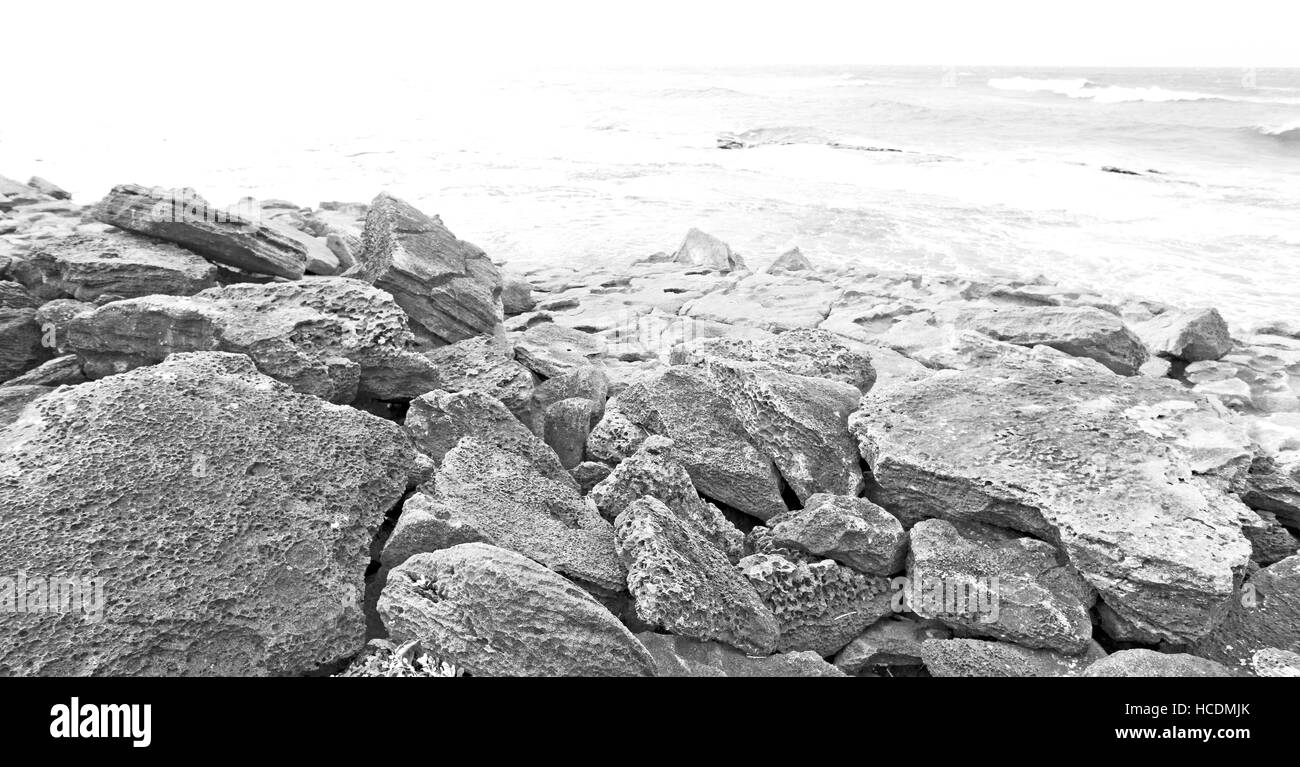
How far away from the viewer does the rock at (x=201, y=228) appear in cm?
465

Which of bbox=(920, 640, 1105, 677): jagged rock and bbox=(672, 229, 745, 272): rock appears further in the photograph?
bbox=(672, 229, 745, 272): rock

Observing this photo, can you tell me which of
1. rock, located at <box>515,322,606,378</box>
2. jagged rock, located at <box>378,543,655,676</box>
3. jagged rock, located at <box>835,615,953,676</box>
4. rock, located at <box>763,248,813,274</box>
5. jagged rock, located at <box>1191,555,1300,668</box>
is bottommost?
jagged rock, located at <box>835,615,953,676</box>

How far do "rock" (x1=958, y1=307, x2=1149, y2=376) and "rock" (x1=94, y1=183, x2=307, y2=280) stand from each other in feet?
15.6

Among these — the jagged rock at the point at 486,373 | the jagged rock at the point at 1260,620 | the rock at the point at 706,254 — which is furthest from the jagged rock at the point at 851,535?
the rock at the point at 706,254

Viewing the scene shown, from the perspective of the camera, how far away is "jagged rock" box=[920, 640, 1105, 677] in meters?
2.87

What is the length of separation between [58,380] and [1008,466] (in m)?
4.15

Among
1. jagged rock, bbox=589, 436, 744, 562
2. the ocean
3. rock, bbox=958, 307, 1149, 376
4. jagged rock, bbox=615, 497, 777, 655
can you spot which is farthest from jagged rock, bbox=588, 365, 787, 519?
the ocean

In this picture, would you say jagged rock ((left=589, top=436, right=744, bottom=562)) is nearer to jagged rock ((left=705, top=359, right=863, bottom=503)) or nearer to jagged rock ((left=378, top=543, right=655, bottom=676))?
jagged rock ((left=705, top=359, right=863, bottom=503))

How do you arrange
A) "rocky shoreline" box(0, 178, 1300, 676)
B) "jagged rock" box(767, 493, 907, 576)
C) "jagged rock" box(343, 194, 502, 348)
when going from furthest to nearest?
1. "jagged rock" box(343, 194, 502, 348)
2. "jagged rock" box(767, 493, 907, 576)
3. "rocky shoreline" box(0, 178, 1300, 676)

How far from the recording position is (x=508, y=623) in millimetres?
2504

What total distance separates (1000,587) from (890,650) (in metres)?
0.46

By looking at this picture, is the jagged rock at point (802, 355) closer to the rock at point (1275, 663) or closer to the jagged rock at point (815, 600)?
the jagged rock at point (815, 600)

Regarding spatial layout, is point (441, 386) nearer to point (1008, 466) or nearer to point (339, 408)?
point (339, 408)
